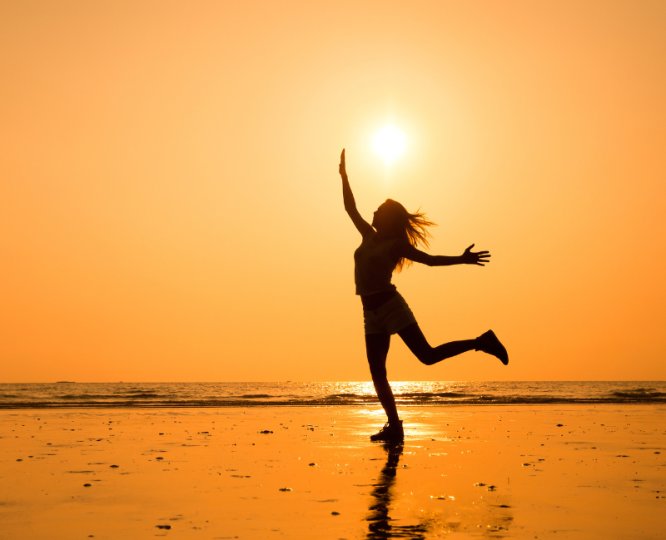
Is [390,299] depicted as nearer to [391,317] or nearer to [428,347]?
[391,317]

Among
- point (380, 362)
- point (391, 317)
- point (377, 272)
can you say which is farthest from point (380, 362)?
point (377, 272)

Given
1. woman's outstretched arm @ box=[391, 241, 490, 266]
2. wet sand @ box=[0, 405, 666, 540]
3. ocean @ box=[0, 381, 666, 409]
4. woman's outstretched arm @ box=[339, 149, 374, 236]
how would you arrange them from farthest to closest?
ocean @ box=[0, 381, 666, 409] → woman's outstretched arm @ box=[339, 149, 374, 236] → woman's outstretched arm @ box=[391, 241, 490, 266] → wet sand @ box=[0, 405, 666, 540]

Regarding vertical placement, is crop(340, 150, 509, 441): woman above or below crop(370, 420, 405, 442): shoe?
above

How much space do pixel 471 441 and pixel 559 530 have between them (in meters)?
4.27

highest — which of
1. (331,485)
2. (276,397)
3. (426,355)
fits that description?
(426,355)

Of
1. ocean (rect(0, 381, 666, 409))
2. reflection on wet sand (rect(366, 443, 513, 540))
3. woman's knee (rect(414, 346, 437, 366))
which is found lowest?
ocean (rect(0, 381, 666, 409))

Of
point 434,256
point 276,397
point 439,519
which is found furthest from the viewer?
point 276,397

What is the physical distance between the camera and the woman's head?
6.93 meters

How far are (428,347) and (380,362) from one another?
65cm

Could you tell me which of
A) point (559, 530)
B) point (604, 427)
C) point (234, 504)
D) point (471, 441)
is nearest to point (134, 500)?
point (234, 504)

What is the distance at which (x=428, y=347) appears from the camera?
657 centimetres

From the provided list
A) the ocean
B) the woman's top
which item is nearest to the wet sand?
the woman's top

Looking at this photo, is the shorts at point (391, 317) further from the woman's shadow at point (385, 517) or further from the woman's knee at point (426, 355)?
the woman's shadow at point (385, 517)

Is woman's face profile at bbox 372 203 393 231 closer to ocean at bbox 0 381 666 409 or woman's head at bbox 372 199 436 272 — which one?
woman's head at bbox 372 199 436 272
